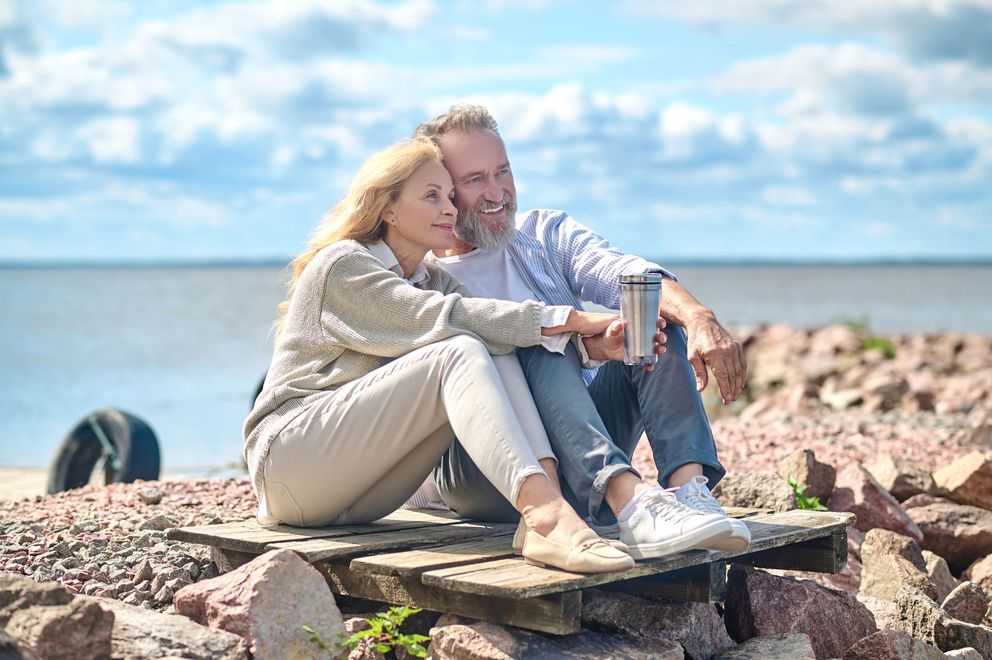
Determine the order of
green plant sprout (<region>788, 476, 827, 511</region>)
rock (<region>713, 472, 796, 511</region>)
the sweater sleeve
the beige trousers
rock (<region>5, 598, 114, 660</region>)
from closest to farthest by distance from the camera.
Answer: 1. rock (<region>5, 598, 114, 660</region>)
2. the beige trousers
3. the sweater sleeve
4. rock (<region>713, 472, 796, 511</region>)
5. green plant sprout (<region>788, 476, 827, 511</region>)

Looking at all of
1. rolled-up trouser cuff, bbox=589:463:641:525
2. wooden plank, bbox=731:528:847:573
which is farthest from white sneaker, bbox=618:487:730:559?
wooden plank, bbox=731:528:847:573

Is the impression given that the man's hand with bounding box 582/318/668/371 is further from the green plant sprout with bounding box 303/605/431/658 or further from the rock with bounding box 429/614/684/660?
the green plant sprout with bounding box 303/605/431/658

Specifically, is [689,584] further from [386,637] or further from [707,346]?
[386,637]

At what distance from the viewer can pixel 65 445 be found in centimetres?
775

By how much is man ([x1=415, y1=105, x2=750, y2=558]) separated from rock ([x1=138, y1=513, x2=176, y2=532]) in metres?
1.17

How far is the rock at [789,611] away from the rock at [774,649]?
163mm

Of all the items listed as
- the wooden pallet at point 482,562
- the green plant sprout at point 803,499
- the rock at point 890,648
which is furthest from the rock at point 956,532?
the rock at point 890,648

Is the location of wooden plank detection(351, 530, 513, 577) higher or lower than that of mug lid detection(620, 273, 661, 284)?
lower

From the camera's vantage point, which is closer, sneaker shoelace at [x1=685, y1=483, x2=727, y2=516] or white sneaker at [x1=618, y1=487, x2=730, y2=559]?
white sneaker at [x1=618, y1=487, x2=730, y2=559]

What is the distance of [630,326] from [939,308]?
45971 mm

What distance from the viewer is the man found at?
342 centimetres

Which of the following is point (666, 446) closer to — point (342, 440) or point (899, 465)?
point (342, 440)

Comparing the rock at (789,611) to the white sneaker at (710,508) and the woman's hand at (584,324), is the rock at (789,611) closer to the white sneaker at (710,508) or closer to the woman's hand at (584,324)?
the white sneaker at (710,508)

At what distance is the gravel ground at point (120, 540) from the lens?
3.89 metres
